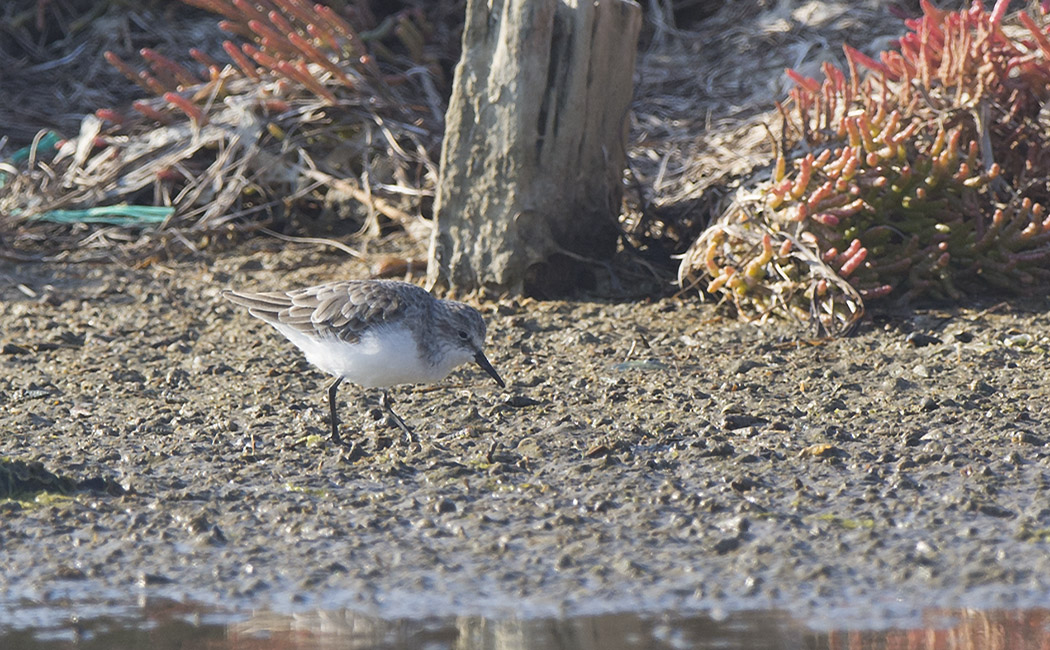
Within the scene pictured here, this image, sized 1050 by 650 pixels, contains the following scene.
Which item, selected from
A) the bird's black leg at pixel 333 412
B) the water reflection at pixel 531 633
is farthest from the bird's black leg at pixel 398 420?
the water reflection at pixel 531 633

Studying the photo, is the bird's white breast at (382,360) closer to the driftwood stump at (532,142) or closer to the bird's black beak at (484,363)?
the bird's black beak at (484,363)

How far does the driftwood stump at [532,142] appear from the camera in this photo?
709 centimetres

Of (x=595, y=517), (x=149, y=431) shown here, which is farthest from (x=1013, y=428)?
(x=149, y=431)

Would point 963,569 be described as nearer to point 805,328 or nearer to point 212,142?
point 805,328

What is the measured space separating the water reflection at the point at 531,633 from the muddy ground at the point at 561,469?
0.11m

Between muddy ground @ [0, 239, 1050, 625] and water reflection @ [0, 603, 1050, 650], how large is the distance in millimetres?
107

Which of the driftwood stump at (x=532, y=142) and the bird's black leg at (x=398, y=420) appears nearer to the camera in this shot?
the bird's black leg at (x=398, y=420)

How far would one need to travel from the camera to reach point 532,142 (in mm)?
7180

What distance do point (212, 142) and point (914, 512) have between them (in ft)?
19.6

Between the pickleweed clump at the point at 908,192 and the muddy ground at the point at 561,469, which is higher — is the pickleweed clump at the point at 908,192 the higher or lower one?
the higher one

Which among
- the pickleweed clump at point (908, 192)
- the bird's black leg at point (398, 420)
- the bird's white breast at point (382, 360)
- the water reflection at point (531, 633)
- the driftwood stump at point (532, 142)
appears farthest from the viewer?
the driftwood stump at point (532, 142)

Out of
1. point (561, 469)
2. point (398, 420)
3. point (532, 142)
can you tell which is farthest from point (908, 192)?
point (398, 420)

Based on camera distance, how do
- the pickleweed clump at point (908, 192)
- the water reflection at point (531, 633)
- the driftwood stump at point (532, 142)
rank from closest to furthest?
the water reflection at point (531, 633) < the pickleweed clump at point (908, 192) < the driftwood stump at point (532, 142)

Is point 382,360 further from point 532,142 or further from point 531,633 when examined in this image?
point 532,142
